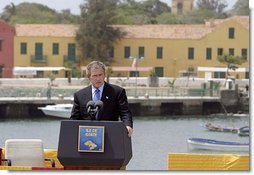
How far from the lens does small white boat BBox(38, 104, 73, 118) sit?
5569 cm

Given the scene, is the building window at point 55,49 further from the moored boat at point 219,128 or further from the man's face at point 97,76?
the man's face at point 97,76

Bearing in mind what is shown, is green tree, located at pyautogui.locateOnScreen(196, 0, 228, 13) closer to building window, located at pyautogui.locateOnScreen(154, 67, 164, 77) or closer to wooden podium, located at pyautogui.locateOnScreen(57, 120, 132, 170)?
building window, located at pyautogui.locateOnScreen(154, 67, 164, 77)

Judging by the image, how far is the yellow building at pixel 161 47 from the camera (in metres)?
79.9

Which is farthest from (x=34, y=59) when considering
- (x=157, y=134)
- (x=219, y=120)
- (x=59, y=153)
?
(x=59, y=153)

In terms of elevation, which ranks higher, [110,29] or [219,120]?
[110,29]

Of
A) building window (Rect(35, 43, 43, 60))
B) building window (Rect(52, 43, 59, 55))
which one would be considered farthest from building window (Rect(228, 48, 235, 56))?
building window (Rect(35, 43, 43, 60))

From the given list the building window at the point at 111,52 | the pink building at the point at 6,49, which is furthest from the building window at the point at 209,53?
the pink building at the point at 6,49

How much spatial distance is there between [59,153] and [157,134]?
1634 inches

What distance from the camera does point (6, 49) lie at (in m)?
76.7

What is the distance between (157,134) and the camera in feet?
158

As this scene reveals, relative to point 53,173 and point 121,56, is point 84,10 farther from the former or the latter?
point 53,173

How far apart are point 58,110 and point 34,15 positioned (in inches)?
1974

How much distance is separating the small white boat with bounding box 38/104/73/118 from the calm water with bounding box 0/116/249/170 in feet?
1.40

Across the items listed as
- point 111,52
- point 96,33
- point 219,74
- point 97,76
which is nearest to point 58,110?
point 96,33
